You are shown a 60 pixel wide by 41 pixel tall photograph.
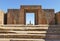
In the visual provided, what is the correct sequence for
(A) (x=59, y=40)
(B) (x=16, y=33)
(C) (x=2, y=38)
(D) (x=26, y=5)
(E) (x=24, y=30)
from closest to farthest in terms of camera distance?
(A) (x=59, y=40)
(C) (x=2, y=38)
(B) (x=16, y=33)
(E) (x=24, y=30)
(D) (x=26, y=5)

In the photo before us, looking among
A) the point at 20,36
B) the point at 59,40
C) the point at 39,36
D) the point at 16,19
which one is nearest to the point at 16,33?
the point at 20,36

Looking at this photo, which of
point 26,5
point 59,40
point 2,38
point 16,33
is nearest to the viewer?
point 59,40

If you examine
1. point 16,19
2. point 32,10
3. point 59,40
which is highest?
point 32,10

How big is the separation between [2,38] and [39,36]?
5.53 ft

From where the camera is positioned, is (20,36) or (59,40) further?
(20,36)

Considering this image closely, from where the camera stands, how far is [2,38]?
5559mm

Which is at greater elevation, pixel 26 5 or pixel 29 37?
pixel 26 5

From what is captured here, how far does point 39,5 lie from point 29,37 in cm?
561

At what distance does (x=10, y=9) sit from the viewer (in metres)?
10.8

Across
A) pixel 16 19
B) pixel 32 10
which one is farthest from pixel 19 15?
pixel 32 10

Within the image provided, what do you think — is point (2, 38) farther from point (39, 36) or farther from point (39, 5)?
point (39, 5)

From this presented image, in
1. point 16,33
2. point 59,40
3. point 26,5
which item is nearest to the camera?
point 59,40

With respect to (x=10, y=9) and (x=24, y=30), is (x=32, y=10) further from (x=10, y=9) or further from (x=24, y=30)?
(x=24, y=30)

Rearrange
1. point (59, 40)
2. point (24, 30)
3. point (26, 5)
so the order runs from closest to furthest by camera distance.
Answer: point (59, 40) → point (24, 30) → point (26, 5)
